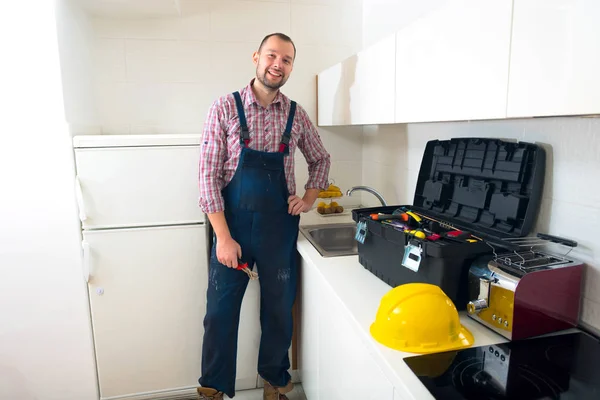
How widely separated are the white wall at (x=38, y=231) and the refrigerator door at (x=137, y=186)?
→ 0.28 ft

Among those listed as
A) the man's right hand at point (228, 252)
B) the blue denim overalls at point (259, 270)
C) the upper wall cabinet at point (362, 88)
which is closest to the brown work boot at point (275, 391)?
the blue denim overalls at point (259, 270)

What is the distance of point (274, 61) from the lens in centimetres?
174

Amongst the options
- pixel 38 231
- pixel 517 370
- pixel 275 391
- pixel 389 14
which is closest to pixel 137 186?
pixel 38 231

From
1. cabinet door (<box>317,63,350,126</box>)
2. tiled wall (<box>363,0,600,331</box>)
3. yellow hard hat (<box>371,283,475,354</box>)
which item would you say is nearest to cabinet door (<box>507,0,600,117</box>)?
tiled wall (<box>363,0,600,331</box>)

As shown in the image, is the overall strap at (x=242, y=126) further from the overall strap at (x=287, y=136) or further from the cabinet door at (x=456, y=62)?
the cabinet door at (x=456, y=62)

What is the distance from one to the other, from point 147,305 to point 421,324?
4.87ft

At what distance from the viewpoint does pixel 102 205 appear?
1.96 meters

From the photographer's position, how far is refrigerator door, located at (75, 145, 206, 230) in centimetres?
192

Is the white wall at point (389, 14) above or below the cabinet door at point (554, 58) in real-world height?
above

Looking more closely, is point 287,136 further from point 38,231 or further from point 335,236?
point 38,231

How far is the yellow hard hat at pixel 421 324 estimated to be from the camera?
101 centimetres

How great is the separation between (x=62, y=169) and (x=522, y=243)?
187 centimetres

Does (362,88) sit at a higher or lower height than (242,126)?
higher

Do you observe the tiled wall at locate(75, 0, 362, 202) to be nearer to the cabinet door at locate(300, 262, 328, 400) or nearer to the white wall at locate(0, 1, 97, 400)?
the white wall at locate(0, 1, 97, 400)
